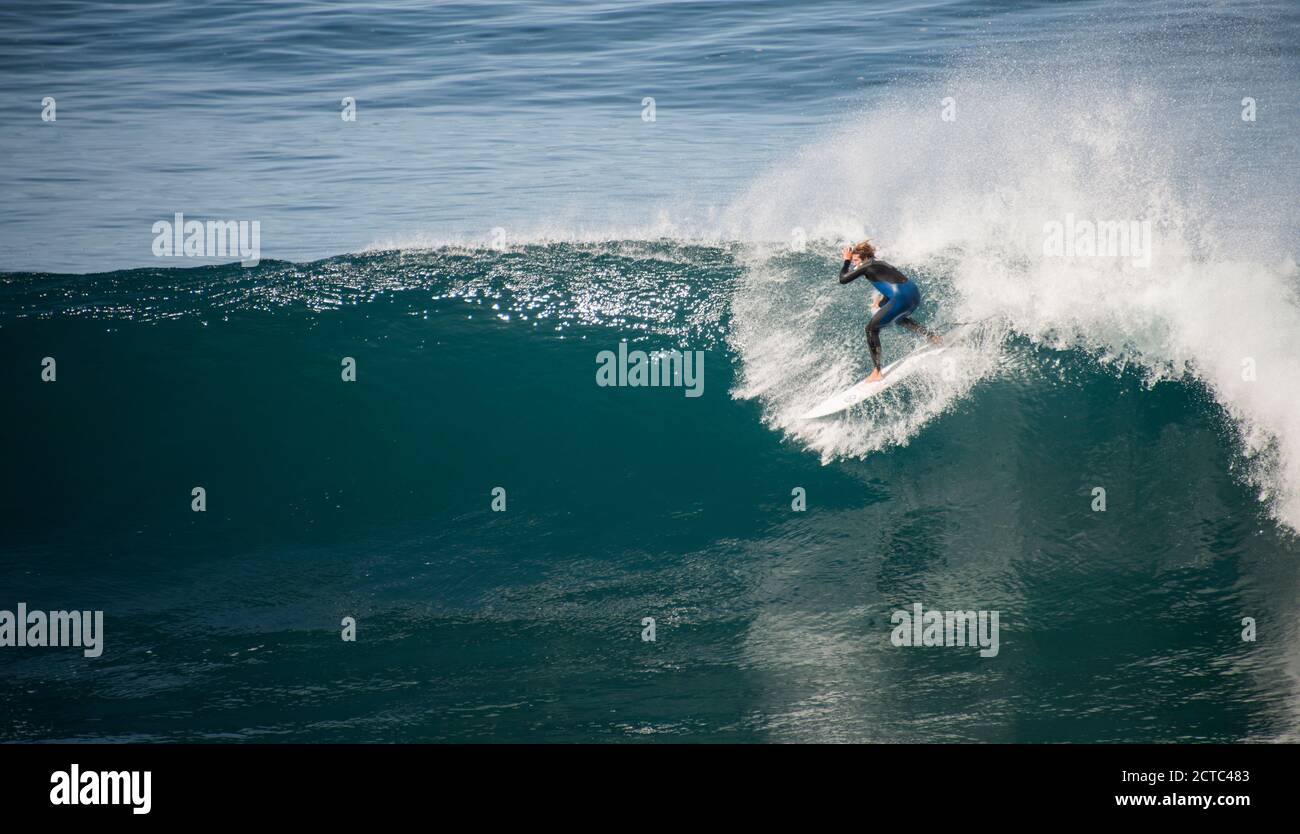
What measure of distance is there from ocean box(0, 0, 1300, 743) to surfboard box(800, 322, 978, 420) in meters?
0.13

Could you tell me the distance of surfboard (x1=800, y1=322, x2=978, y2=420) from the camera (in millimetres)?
8727

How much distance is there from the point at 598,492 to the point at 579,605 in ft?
5.55

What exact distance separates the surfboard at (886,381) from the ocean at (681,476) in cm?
13

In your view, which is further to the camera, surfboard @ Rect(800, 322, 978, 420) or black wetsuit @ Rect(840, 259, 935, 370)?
surfboard @ Rect(800, 322, 978, 420)

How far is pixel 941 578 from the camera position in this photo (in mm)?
7602

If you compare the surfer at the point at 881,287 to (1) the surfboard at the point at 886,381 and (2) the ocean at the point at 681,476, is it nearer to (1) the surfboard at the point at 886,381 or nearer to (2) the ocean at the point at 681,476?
(1) the surfboard at the point at 886,381

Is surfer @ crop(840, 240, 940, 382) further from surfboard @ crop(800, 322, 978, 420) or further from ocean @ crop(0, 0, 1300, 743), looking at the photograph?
ocean @ crop(0, 0, 1300, 743)

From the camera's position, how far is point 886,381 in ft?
28.4

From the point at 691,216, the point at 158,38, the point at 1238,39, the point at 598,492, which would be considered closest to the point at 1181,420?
the point at 598,492

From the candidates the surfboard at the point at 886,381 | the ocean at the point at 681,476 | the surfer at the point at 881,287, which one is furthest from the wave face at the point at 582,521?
the surfer at the point at 881,287

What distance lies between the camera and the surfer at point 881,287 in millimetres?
7953

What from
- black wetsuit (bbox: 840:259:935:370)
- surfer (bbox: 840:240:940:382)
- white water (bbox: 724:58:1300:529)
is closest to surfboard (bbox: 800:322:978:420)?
white water (bbox: 724:58:1300:529)

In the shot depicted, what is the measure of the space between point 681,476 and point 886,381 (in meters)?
1.89

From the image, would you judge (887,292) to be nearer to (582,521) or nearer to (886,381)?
(886,381)
